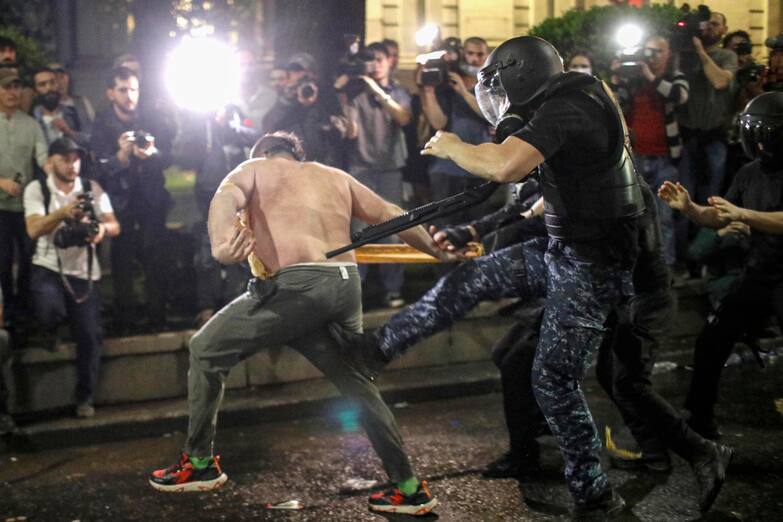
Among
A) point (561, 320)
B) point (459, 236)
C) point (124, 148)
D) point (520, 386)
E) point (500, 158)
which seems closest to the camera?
point (500, 158)

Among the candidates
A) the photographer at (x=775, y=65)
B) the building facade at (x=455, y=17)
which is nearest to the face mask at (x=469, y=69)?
the photographer at (x=775, y=65)

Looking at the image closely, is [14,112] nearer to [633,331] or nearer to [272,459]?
[272,459]

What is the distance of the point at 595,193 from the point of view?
4.75 meters

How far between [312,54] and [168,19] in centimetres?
447

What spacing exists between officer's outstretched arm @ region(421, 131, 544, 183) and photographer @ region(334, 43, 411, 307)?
463 centimetres

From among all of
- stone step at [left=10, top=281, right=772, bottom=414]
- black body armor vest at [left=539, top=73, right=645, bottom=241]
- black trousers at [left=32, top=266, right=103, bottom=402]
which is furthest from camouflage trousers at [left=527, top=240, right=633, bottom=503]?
black trousers at [left=32, top=266, right=103, bottom=402]

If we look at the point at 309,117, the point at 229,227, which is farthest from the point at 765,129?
the point at 309,117

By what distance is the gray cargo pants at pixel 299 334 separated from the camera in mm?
5309

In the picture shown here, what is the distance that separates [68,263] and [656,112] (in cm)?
508

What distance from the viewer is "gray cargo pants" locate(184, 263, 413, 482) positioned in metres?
5.31

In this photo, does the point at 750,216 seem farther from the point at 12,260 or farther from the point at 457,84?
the point at 12,260

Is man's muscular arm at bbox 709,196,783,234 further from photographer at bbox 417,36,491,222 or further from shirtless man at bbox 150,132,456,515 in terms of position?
photographer at bbox 417,36,491,222

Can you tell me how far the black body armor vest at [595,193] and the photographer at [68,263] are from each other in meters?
3.95

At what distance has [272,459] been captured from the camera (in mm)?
6457
